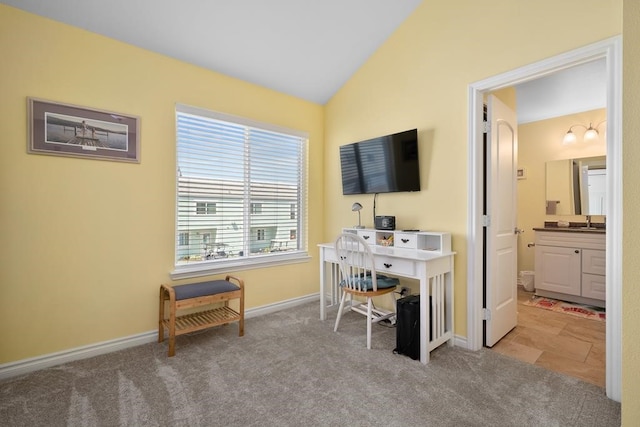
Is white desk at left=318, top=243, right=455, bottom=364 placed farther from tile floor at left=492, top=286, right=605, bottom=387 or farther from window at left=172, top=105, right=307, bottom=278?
window at left=172, top=105, right=307, bottom=278

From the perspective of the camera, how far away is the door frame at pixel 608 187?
1.73 metres

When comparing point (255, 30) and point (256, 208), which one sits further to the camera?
point (256, 208)

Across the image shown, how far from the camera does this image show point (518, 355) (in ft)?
7.50

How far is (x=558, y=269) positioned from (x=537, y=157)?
5.30 feet

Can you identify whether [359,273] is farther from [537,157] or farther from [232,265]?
[537,157]

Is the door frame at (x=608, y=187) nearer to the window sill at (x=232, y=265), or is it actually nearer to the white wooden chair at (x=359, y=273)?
the white wooden chair at (x=359, y=273)

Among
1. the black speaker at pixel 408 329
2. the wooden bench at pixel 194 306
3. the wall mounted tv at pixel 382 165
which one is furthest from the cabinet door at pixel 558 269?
the wooden bench at pixel 194 306

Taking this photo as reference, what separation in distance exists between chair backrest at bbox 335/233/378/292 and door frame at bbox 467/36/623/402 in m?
0.79

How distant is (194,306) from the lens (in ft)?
8.07

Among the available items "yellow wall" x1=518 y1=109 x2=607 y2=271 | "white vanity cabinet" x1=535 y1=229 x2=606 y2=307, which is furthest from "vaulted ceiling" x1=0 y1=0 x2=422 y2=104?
"white vanity cabinet" x1=535 y1=229 x2=606 y2=307

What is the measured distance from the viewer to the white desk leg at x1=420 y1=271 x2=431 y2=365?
2.17 metres

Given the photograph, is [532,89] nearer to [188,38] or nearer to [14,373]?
[188,38]

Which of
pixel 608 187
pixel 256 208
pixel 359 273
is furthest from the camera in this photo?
pixel 256 208

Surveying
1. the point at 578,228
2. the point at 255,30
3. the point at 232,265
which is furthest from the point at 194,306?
the point at 578,228
